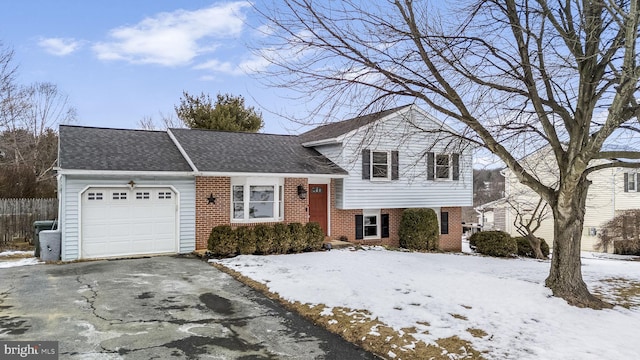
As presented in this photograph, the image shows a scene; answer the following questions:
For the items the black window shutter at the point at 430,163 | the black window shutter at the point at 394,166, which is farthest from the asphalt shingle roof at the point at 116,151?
the black window shutter at the point at 430,163

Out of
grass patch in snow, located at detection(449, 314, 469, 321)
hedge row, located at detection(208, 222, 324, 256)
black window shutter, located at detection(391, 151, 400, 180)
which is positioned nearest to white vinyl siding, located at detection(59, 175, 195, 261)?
hedge row, located at detection(208, 222, 324, 256)

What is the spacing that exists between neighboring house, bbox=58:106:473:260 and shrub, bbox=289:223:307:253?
1650 millimetres

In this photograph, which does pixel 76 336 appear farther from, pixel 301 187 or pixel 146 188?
pixel 301 187

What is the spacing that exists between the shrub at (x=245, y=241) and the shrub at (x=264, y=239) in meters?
0.15

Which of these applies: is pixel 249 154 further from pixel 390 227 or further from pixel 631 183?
pixel 631 183

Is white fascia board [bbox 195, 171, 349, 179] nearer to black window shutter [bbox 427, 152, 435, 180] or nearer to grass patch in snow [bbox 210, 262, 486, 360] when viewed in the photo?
black window shutter [bbox 427, 152, 435, 180]

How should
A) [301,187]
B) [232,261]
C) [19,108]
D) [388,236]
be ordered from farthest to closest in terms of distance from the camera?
[19,108] < [388,236] < [301,187] < [232,261]

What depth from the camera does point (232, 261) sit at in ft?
37.9

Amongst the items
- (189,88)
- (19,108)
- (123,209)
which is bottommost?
(123,209)

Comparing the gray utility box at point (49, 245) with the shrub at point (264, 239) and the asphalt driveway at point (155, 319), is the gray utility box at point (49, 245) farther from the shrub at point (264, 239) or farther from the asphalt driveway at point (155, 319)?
the shrub at point (264, 239)

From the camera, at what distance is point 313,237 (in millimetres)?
13766

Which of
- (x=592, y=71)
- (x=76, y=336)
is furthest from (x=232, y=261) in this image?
(x=592, y=71)

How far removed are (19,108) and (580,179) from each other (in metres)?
30.4

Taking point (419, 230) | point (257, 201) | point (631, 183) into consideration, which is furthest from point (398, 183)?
point (631, 183)
